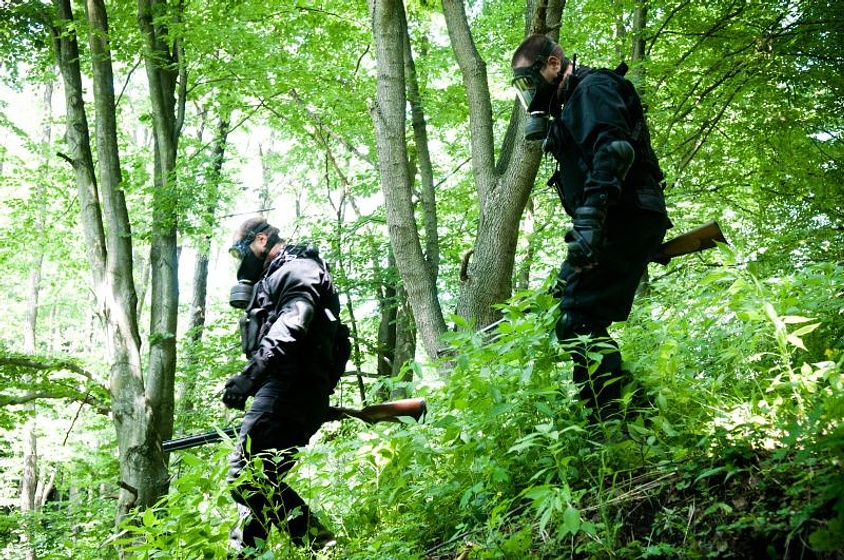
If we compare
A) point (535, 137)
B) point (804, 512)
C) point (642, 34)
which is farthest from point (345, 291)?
point (804, 512)

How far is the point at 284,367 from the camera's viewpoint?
4.31 m

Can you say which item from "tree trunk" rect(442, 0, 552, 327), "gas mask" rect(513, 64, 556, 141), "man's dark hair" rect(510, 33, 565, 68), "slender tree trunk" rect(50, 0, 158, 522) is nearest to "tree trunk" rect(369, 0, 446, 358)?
"tree trunk" rect(442, 0, 552, 327)

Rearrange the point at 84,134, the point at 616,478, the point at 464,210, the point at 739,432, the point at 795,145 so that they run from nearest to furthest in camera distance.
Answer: the point at 739,432
the point at 616,478
the point at 795,145
the point at 84,134
the point at 464,210

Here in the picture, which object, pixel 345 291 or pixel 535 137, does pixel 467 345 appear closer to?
pixel 535 137

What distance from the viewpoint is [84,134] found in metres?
9.72

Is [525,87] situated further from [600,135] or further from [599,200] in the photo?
[599,200]

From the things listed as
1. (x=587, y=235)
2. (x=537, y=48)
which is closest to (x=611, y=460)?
(x=587, y=235)

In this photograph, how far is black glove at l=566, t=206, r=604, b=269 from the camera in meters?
3.33

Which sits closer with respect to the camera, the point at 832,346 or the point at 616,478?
the point at 616,478

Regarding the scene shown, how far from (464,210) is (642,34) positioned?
582cm

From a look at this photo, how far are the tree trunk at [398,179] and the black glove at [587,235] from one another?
343cm

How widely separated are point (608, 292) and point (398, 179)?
364 cm

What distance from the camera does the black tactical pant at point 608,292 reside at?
3354 millimetres

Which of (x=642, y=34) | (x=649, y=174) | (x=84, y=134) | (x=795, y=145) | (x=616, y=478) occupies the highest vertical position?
(x=642, y=34)
